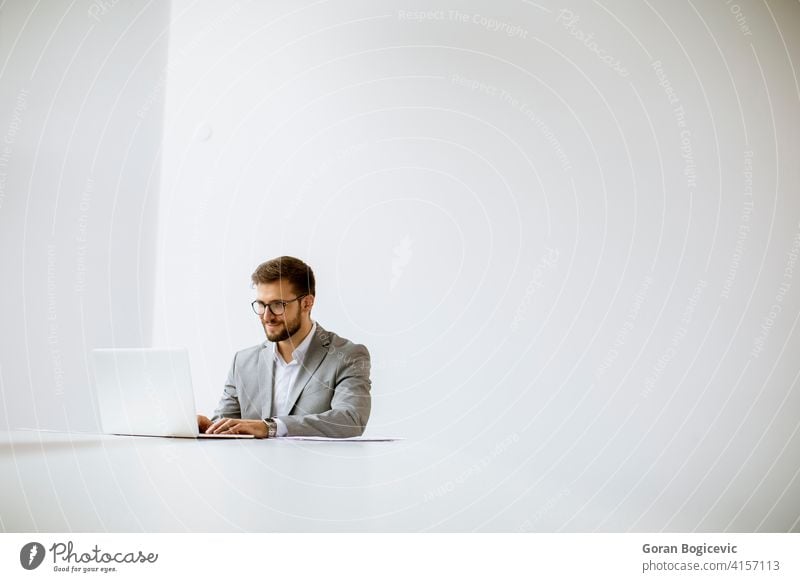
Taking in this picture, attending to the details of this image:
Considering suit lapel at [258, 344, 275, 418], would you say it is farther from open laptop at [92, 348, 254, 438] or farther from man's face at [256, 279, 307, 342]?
open laptop at [92, 348, 254, 438]

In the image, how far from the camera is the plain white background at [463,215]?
2.05 meters

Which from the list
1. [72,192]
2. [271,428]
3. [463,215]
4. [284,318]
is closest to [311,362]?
[284,318]

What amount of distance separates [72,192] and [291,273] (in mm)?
693

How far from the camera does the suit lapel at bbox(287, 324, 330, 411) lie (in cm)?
183

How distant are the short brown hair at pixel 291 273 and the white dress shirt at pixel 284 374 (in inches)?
4.4

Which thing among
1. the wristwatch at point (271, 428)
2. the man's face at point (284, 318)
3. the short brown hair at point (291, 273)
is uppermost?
the short brown hair at point (291, 273)

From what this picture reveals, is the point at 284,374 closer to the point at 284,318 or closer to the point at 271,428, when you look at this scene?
the point at 284,318

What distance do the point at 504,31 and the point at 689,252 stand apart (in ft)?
2.48

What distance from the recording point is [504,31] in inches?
87.1

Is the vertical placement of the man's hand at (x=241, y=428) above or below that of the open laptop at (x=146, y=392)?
below

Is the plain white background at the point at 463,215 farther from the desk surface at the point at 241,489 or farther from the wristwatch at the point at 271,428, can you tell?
the desk surface at the point at 241,489

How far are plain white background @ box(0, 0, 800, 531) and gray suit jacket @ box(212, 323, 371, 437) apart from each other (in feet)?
1.26

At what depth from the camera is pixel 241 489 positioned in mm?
1036

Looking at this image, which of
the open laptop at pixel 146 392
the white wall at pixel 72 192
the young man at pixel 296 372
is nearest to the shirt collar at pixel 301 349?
the young man at pixel 296 372
